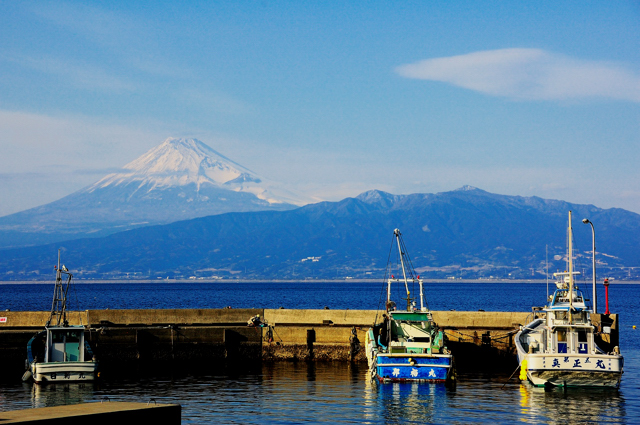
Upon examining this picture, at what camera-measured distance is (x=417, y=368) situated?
35531 millimetres

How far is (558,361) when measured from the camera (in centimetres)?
3450

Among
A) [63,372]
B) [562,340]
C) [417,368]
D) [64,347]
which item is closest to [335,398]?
[417,368]

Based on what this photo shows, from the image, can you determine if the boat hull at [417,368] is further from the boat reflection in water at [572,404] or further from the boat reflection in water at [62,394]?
the boat reflection in water at [62,394]

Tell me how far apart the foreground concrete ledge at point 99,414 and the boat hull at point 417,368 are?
15719mm

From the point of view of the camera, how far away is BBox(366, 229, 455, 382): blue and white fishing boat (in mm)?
35531

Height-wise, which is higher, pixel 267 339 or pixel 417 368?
pixel 267 339

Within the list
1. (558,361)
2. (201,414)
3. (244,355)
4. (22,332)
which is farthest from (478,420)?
(22,332)

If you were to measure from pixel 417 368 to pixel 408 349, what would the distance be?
6.42ft

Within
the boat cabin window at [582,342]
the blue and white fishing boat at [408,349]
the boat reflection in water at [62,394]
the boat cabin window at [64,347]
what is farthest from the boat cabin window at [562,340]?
the boat cabin window at [64,347]

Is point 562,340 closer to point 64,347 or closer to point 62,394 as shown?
point 62,394

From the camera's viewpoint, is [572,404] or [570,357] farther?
[570,357]

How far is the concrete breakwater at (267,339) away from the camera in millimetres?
43031

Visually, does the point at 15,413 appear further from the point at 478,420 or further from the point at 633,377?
the point at 633,377

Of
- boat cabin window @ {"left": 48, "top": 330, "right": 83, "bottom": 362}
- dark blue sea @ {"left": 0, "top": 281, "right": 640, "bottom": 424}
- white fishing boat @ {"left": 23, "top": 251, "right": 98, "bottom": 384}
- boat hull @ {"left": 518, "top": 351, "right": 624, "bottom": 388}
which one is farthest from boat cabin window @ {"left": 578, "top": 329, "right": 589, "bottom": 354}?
boat cabin window @ {"left": 48, "top": 330, "right": 83, "bottom": 362}
